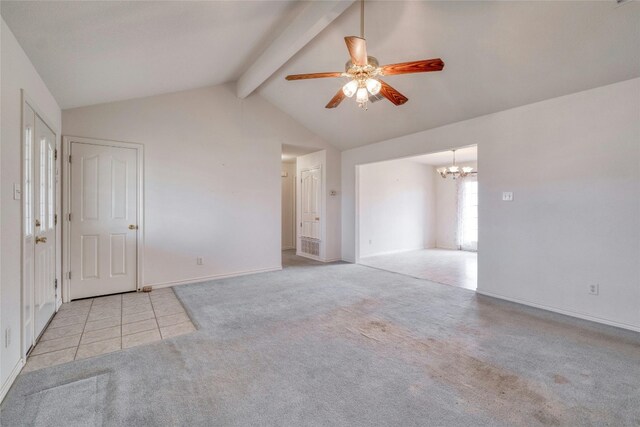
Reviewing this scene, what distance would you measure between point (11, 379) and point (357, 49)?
3488 mm

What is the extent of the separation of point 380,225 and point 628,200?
4999 mm

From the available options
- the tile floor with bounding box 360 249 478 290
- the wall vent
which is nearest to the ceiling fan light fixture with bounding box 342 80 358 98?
Answer: the tile floor with bounding box 360 249 478 290

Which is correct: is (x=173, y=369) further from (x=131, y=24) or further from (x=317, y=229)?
(x=317, y=229)

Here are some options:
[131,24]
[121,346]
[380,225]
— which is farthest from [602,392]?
[380,225]

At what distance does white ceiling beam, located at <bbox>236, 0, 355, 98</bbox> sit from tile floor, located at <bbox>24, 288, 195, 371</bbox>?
3380 mm

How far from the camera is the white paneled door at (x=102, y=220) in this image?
3.82 m

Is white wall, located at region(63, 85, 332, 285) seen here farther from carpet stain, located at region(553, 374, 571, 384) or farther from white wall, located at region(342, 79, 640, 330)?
carpet stain, located at region(553, 374, 571, 384)

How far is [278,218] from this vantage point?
565 centimetres

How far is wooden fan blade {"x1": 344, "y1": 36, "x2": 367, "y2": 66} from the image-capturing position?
2.19 metres

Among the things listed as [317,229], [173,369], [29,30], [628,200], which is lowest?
[173,369]

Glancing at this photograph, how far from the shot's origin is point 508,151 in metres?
3.83

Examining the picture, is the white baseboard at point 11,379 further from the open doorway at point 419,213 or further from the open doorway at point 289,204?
the open doorway at point 289,204

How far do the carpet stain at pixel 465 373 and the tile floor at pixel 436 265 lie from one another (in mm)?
2220

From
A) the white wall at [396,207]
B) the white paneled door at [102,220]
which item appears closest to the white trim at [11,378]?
the white paneled door at [102,220]
